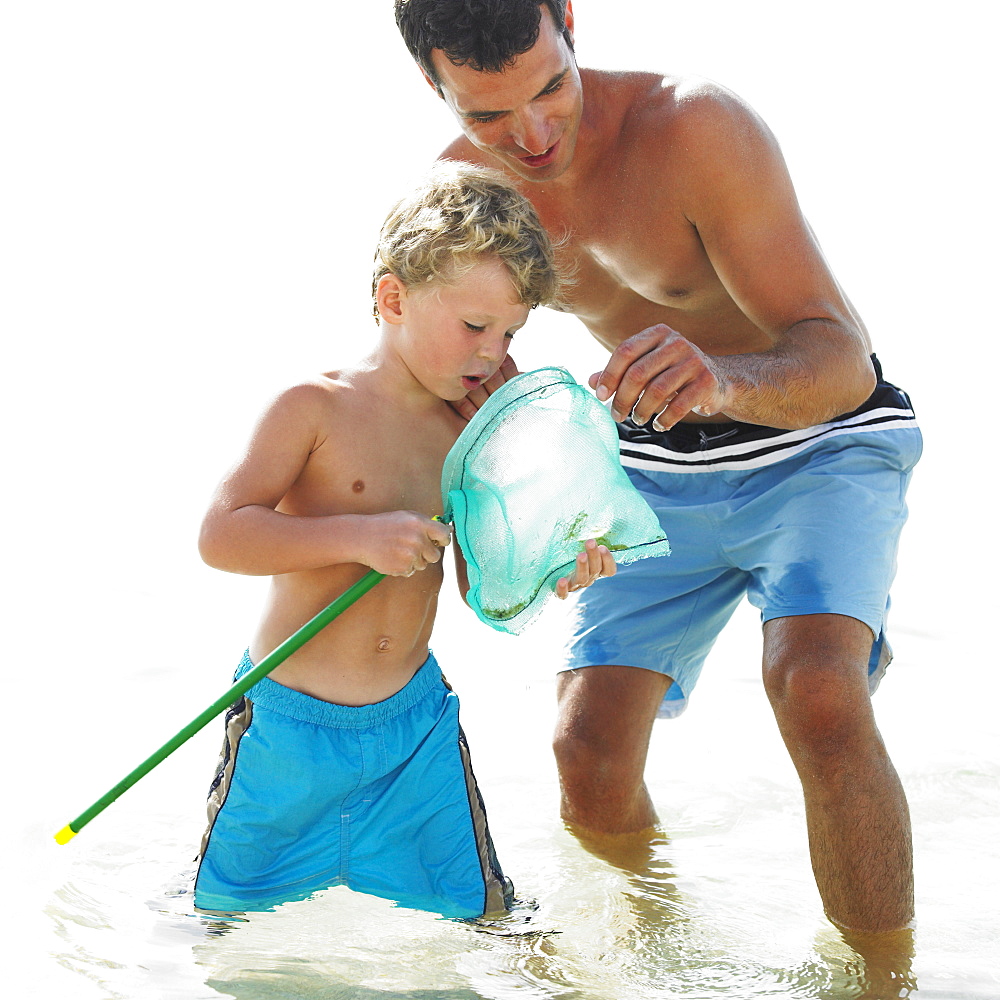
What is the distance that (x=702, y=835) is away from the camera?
3.30 m

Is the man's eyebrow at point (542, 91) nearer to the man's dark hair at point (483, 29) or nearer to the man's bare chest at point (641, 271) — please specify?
the man's dark hair at point (483, 29)

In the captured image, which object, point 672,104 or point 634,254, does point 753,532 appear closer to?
point 634,254

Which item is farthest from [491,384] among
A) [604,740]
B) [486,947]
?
[486,947]

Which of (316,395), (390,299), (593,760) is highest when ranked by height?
(390,299)

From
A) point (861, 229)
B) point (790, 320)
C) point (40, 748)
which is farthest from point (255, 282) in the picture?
point (790, 320)

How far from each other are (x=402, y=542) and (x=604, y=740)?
1.15m

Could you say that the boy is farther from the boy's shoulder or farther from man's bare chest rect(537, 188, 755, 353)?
man's bare chest rect(537, 188, 755, 353)

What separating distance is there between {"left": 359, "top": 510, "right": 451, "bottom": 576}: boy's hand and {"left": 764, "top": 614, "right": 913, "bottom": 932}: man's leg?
0.85m

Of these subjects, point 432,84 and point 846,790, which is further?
point 432,84

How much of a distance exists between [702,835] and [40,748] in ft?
6.43

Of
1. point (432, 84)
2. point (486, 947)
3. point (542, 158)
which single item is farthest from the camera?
point (432, 84)

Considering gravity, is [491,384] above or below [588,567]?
above

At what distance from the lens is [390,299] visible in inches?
94.0

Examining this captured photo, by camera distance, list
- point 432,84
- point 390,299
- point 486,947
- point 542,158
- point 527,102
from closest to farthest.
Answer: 1. point 390,299
2. point 486,947
3. point 527,102
4. point 542,158
5. point 432,84
